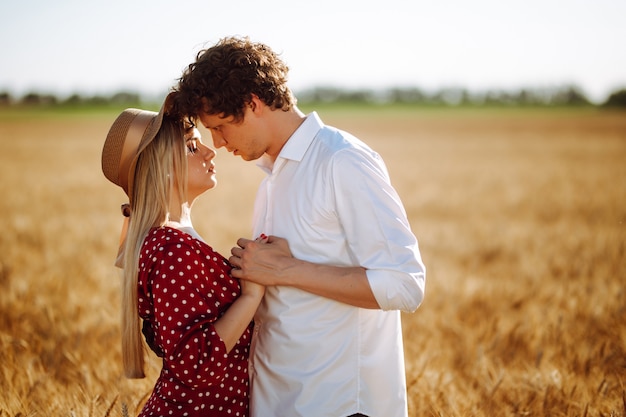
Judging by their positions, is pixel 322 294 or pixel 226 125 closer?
pixel 322 294

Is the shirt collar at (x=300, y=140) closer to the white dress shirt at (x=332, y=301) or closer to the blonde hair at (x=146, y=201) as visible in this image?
the white dress shirt at (x=332, y=301)

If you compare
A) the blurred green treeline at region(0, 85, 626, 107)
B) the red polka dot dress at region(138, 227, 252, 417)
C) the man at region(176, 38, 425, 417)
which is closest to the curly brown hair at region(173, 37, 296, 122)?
the man at region(176, 38, 425, 417)

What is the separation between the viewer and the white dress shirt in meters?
2.11

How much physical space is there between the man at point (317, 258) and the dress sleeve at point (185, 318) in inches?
8.9

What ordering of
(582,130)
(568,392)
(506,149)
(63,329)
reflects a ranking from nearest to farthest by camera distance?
(568,392) → (63,329) → (506,149) → (582,130)

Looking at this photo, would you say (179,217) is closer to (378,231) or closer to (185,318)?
(185,318)

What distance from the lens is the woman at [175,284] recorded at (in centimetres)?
203

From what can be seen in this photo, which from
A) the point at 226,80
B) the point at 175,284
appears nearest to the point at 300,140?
the point at 226,80

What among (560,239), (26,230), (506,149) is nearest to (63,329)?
(26,230)

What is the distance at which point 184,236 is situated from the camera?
215cm

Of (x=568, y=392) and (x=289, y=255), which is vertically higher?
(x=289, y=255)

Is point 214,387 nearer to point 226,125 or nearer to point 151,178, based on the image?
point 151,178

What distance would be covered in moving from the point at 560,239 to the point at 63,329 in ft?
22.6

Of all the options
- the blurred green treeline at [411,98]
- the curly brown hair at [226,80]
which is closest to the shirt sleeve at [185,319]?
the curly brown hair at [226,80]
